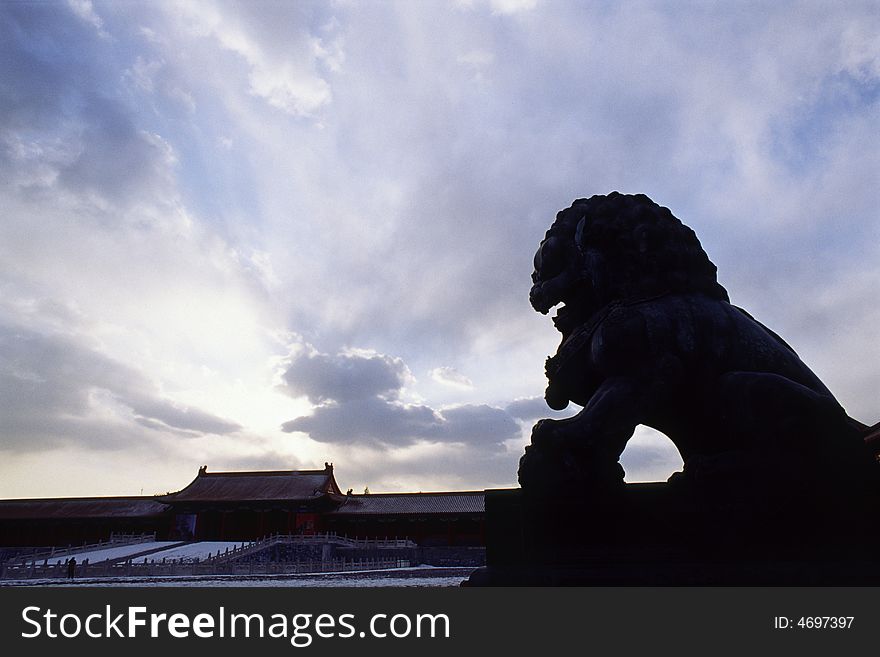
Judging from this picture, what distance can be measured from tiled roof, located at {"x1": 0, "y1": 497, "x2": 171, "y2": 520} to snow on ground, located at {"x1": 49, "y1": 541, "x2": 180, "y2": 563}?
2.66 meters

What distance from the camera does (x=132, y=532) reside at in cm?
2841

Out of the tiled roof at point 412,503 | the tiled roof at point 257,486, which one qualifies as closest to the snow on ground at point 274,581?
the tiled roof at point 412,503

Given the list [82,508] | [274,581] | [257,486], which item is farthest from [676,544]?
[82,508]

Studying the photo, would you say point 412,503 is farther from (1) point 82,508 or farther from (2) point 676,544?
(2) point 676,544

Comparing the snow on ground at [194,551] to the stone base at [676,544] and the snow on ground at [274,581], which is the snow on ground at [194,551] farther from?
the stone base at [676,544]

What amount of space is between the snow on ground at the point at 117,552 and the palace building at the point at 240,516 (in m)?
2.04

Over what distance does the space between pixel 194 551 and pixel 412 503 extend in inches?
381

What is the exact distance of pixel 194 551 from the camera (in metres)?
23.5

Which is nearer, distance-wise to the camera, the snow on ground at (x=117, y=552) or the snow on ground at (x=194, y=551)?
the snow on ground at (x=117, y=552)

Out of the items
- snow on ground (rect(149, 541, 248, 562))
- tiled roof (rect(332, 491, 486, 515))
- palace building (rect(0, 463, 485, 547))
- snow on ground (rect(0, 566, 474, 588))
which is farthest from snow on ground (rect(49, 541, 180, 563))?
tiled roof (rect(332, 491, 486, 515))

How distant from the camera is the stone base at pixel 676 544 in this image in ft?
6.61
